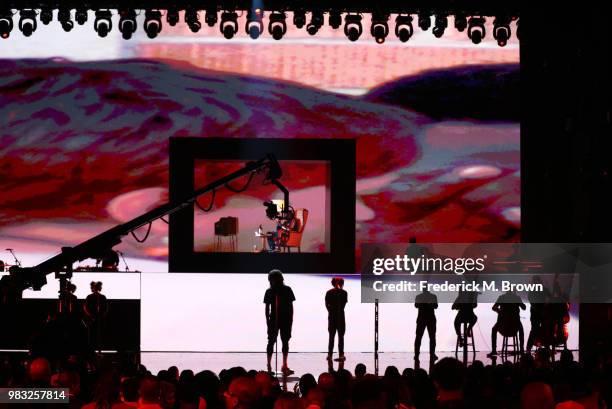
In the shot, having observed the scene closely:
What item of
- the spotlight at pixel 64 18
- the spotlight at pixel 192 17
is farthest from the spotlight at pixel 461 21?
the spotlight at pixel 64 18

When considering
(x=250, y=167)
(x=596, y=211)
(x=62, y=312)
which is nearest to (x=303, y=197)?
(x=596, y=211)

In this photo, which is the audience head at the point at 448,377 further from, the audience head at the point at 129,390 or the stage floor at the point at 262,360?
the stage floor at the point at 262,360

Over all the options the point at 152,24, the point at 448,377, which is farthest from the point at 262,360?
the point at 448,377

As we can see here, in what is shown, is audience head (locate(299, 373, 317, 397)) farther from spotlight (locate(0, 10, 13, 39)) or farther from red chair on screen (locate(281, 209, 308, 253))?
red chair on screen (locate(281, 209, 308, 253))

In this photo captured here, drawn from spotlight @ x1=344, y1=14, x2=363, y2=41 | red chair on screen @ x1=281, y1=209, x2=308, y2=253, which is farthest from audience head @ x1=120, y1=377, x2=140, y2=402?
red chair on screen @ x1=281, y1=209, x2=308, y2=253

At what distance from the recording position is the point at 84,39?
15.4 meters

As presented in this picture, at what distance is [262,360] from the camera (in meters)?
13.5

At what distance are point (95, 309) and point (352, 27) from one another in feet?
15.9

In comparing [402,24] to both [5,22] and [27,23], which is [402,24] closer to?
[27,23]

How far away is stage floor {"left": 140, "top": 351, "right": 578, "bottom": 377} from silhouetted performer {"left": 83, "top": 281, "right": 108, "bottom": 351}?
0.75 meters

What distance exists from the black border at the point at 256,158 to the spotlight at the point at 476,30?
334 centimetres

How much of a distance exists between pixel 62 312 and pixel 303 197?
1035 cm

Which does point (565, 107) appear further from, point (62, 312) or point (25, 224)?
point (62, 312)

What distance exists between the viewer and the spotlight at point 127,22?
40.0 ft
